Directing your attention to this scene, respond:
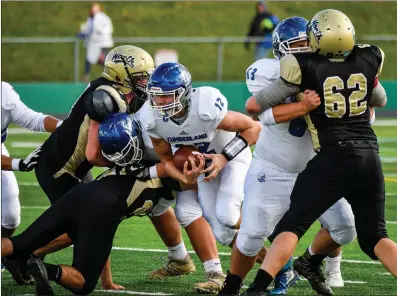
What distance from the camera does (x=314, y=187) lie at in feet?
18.1

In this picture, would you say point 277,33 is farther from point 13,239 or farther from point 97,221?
point 13,239

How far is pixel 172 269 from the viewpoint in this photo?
6832 mm

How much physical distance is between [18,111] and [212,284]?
5.51ft

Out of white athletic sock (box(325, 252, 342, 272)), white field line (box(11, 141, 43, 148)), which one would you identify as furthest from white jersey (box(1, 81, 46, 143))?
white field line (box(11, 141, 43, 148))

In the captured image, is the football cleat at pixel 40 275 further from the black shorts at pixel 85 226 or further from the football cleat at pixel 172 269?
the football cleat at pixel 172 269

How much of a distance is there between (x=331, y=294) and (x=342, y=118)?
47.2 inches

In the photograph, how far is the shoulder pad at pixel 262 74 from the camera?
595 centimetres

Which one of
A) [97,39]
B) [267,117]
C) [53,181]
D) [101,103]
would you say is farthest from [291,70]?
[97,39]

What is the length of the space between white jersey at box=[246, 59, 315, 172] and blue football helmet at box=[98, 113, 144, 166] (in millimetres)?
680

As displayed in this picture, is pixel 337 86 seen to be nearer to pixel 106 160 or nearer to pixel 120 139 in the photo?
pixel 120 139

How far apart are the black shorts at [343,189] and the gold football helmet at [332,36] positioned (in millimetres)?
468

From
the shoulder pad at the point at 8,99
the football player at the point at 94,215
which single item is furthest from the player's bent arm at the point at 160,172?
the shoulder pad at the point at 8,99

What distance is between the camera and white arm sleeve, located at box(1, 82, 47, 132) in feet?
22.6

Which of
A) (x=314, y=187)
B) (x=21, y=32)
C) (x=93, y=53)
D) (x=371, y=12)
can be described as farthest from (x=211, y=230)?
(x=371, y=12)
